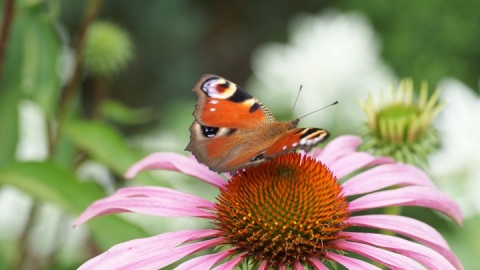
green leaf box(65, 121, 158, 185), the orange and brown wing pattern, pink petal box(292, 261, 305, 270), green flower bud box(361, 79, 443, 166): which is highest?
green flower bud box(361, 79, 443, 166)

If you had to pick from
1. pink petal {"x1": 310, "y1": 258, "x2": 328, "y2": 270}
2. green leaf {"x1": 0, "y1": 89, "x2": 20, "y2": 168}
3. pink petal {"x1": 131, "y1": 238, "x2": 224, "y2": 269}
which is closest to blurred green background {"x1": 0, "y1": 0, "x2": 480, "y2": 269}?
green leaf {"x1": 0, "y1": 89, "x2": 20, "y2": 168}

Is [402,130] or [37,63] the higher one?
[402,130]

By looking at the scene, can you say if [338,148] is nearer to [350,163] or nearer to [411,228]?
[350,163]

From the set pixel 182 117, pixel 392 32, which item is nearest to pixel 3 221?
pixel 182 117

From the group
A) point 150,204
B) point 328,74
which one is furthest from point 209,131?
point 328,74

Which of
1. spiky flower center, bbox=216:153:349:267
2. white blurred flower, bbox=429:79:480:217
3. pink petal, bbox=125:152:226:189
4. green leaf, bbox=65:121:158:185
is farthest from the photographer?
white blurred flower, bbox=429:79:480:217

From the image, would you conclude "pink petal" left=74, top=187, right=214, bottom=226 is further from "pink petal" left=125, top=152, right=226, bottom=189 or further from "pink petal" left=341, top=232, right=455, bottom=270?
"pink petal" left=341, top=232, right=455, bottom=270
